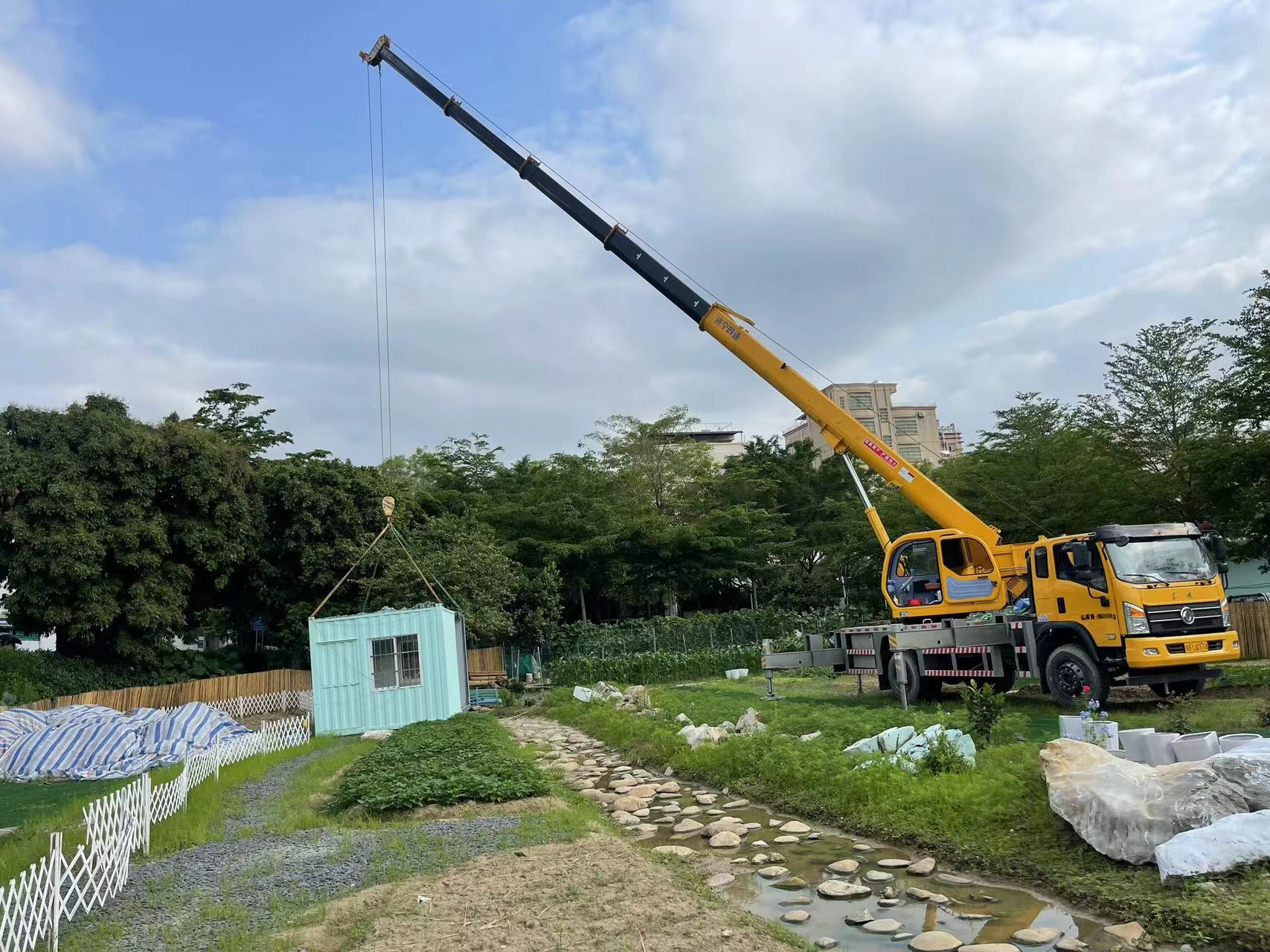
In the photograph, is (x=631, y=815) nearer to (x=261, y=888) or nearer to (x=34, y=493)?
(x=261, y=888)

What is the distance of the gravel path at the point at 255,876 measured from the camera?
5.47 meters

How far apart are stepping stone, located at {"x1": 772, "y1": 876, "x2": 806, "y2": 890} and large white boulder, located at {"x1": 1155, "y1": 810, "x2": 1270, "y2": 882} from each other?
87.4 inches

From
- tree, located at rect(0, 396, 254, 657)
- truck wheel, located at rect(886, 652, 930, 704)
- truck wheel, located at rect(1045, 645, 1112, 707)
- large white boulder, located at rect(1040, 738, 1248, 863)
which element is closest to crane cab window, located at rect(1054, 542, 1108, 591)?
truck wheel, located at rect(1045, 645, 1112, 707)

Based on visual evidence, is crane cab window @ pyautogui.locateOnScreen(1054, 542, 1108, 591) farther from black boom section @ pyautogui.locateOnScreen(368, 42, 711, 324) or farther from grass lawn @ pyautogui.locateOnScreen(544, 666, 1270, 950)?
black boom section @ pyautogui.locateOnScreen(368, 42, 711, 324)

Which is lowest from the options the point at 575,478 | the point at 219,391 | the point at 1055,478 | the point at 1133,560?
the point at 1133,560

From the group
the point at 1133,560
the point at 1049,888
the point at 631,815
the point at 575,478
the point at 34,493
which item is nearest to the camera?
the point at 1049,888

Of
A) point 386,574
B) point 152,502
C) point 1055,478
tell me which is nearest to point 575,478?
point 386,574

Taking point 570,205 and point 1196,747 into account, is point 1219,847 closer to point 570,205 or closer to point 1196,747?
point 1196,747

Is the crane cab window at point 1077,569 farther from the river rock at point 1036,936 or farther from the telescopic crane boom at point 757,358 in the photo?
the river rock at point 1036,936

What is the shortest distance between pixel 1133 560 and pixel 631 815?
820 centimetres

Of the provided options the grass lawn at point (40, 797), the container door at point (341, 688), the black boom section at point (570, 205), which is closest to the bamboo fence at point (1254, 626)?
the black boom section at point (570, 205)

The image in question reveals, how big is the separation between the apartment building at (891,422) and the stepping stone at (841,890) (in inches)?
2311

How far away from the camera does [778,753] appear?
987 cm

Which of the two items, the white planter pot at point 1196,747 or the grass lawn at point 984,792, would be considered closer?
the grass lawn at point 984,792
